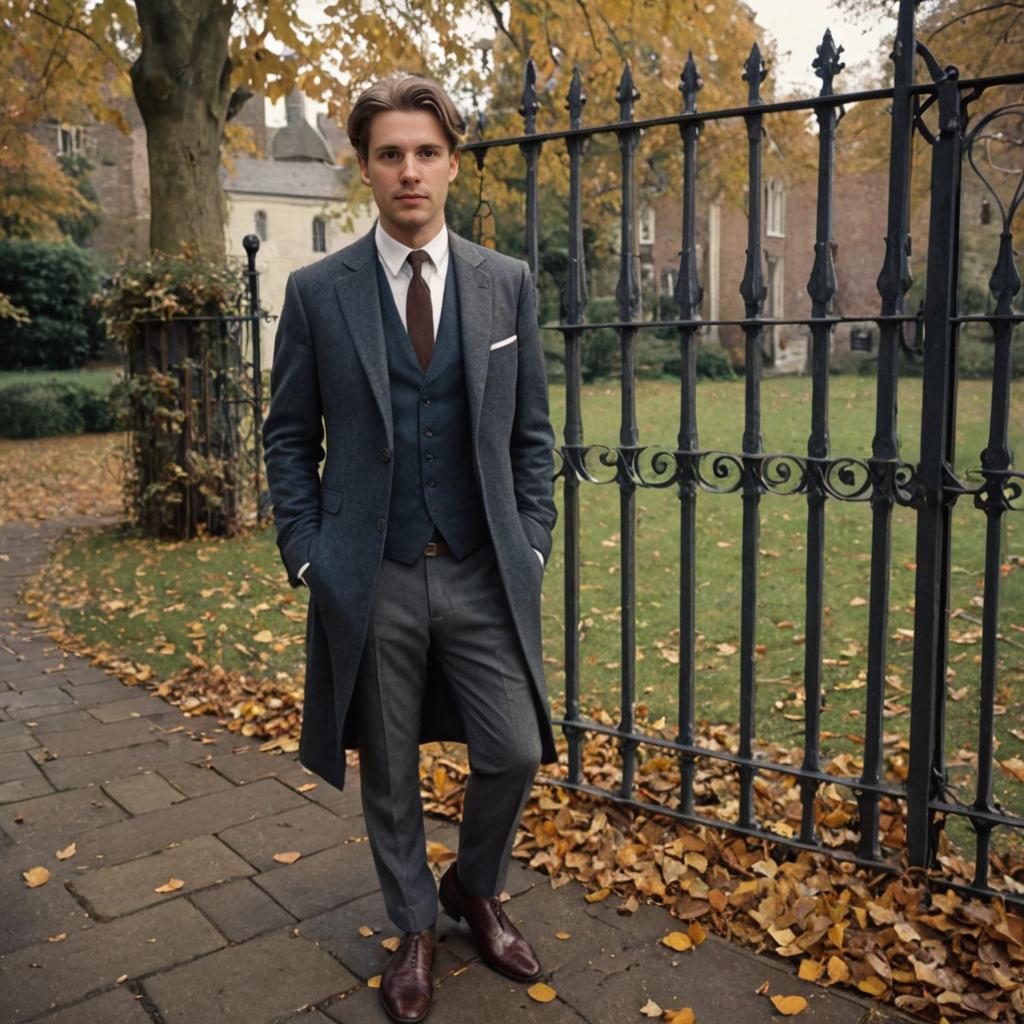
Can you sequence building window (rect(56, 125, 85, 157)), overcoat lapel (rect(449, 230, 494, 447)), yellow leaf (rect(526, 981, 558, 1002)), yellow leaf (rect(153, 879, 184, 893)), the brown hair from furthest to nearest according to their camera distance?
building window (rect(56, 125, 85, 157)) < yellow leaf (rect(153, 879, 184, 893)) < yellow leaf (rect(526, 981, 558, 1002)) < overcoat lapel (rect(449, 230, 494, 447)) < the brown hair

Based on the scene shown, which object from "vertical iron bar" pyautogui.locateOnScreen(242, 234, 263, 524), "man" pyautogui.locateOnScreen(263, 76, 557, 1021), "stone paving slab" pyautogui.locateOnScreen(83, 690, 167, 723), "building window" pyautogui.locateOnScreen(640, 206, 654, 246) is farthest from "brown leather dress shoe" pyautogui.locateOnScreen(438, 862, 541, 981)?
"building window" pyautogui.locateOnScreen(640, 206, 654, 246)

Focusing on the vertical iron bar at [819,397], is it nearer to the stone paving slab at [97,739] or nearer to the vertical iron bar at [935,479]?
the vertical iron bar at [935,479]

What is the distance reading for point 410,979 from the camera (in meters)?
2.76

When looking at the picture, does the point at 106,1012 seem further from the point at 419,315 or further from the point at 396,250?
the point at 396,250

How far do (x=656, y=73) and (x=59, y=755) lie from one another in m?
21.9

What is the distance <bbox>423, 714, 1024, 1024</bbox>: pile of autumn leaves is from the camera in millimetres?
2779

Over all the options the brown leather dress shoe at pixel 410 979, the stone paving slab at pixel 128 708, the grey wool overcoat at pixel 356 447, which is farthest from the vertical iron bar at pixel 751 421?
the stone paving slab at pixel 128 708

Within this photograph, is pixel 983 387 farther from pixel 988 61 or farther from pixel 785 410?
pixel 988 61

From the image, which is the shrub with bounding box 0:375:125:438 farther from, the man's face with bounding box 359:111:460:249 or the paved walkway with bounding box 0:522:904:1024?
the man's face with bounding box 359:111:460:249

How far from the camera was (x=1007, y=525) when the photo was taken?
8891 mm

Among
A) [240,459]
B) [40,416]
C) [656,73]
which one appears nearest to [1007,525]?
[240,459]

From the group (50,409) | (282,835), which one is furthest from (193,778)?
(50,409)

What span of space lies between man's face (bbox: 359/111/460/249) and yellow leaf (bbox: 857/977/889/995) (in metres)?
2.20

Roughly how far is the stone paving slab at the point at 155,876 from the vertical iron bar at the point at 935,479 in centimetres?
210
